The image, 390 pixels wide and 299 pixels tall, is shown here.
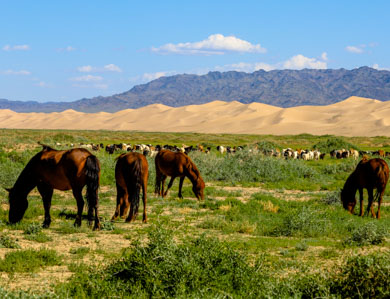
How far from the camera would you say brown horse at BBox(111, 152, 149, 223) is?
40.9ft

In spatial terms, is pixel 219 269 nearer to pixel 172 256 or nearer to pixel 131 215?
pixel 172 256

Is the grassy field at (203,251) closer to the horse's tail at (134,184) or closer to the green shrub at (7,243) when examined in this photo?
the green shrub at (7,243)

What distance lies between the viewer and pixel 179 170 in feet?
56.6

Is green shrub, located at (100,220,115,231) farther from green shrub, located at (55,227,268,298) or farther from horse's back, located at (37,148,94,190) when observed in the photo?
green shrub, located at (55,227,268,298)

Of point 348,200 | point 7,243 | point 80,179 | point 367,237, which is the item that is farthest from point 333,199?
point 7,243

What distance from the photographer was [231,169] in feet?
81.6

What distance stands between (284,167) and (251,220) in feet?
43.9

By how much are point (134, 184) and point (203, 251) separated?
577cm

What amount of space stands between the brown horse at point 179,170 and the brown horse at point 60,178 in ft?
19.7

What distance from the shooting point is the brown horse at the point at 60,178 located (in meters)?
11.2

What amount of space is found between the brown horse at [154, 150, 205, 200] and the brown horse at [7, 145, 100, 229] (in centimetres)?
601

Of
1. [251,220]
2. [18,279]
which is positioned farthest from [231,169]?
[18,279]

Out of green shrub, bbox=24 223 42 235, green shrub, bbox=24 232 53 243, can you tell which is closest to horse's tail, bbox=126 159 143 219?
green shrub, bbox=24 223 42 235

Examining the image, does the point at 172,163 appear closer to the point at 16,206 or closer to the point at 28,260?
the point at 16,206
